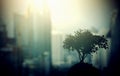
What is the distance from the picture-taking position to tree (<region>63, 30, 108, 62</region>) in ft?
13.5

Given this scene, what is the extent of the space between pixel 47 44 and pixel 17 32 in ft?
16.9

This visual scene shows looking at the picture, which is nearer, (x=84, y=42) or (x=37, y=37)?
(x=84, y=42)

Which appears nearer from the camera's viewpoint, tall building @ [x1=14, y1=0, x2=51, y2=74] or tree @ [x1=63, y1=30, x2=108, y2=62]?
tree @ [x1=63, y1=30, x2=108, y2=62]

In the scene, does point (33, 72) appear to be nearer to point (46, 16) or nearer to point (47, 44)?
point (47, 44)

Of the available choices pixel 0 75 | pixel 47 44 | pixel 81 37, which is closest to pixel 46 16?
pixel 47 44

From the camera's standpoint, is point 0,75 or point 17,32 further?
point 17,32

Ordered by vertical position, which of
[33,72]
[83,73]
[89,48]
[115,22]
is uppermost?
[115,22]

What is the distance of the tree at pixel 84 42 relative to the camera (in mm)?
4102

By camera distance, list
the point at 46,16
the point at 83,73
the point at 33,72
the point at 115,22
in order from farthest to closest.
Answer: the point at 46,16
the point at 33,72
the point at 115,22
the point at 83,73

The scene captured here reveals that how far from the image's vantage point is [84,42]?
4086mm

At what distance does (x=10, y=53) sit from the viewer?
86.0ft

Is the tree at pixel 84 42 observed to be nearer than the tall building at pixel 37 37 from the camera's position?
Yes

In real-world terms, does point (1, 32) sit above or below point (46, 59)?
above

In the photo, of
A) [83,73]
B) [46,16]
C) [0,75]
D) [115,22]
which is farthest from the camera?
[46,16]
